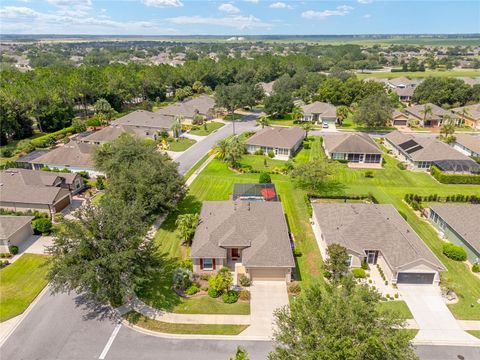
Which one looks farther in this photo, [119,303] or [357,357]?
[119,303]

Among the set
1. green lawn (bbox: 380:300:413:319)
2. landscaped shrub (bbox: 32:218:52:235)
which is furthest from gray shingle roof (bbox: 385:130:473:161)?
landscaped shrub (bbox: 32:218:52:235)

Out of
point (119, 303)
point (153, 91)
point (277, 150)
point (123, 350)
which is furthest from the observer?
point (153, 91)

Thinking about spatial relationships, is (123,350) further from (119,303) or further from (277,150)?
(277,150)

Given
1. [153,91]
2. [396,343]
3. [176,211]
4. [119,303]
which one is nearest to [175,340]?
[119,303]

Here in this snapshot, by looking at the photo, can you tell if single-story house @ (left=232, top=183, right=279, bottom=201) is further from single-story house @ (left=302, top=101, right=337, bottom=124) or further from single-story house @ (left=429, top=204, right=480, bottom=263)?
single-story house @ (left=302, top=101, right=337, bottom=124)

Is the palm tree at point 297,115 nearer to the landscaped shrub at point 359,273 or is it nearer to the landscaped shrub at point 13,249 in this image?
the landscaped shrub at point 359,273

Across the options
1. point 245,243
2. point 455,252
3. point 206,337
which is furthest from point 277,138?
point 206,337

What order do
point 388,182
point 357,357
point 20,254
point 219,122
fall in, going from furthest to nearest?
point 219,122, point 388,182, point 20,254, point 357,357
